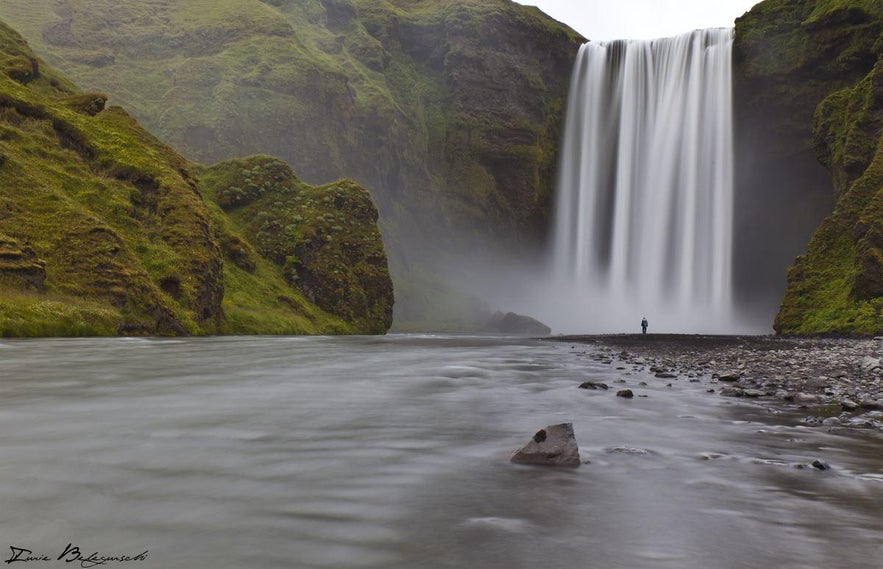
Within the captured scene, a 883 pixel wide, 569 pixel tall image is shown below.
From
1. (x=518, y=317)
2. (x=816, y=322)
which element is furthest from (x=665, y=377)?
(x=518, y=317)

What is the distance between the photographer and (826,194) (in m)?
71.8

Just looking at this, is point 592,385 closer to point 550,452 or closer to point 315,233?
point 550,452

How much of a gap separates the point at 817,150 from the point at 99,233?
5943 centimetres

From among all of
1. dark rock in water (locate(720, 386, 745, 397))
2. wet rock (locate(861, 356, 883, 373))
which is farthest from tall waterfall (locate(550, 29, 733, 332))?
dark rock in water (locate(720, 386, 745, 397))

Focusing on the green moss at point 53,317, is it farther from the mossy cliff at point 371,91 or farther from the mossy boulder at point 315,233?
the mossy cliff at point 371,91

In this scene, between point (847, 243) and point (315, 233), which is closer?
point (847, 243)

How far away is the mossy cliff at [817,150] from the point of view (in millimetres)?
38281

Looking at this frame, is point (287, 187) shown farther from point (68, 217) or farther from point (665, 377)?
point (665, 377)

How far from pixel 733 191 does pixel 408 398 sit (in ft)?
241

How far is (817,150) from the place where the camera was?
56875mm

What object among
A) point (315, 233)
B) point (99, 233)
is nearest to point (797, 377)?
point (99, 233)

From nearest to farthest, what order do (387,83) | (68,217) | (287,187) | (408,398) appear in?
(408,398)
(68,217)
(287,187)
(387,83)

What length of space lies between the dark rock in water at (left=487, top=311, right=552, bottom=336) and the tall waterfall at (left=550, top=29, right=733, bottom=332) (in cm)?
1496

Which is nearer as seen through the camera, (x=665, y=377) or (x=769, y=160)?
(x=665, y=377)
